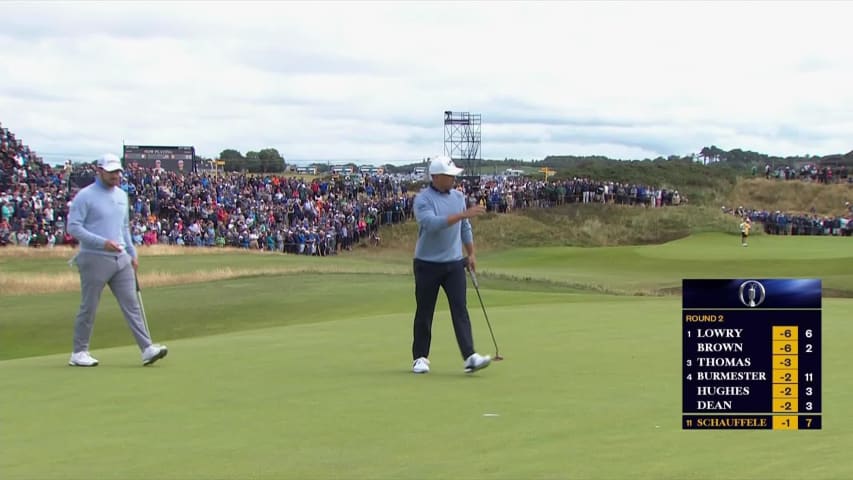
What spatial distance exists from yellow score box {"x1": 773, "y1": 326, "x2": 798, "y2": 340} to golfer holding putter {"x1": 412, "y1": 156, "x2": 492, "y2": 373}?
422 cm

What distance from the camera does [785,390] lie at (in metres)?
7.75

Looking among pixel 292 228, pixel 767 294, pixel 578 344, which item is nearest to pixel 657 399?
pixel 767 294

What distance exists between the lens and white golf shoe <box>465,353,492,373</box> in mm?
11352

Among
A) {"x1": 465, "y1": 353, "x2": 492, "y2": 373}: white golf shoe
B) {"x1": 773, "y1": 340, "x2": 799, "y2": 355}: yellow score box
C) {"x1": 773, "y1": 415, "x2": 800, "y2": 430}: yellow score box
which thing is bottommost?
{"x1": 465, "y1": 353, "x2": 492, "y2": 373}: white golf shoe

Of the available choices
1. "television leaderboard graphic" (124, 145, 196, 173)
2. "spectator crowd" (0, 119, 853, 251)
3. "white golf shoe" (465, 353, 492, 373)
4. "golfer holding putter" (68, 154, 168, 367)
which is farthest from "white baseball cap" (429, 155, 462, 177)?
"television leaderboard graphic" (124, 145, 196, 173)

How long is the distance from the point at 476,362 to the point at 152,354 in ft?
12.4

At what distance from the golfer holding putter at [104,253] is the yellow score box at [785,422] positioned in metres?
7.07

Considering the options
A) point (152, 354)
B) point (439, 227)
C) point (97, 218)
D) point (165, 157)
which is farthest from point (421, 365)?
point (165, 157)

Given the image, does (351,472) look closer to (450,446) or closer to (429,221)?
(450,446)

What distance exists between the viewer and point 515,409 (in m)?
9.16

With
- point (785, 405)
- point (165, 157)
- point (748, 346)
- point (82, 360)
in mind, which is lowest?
point (82, 360)

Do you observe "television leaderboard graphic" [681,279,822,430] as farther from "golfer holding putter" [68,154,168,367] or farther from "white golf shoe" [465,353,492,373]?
"golfer holding putter" [68,154,168,367]

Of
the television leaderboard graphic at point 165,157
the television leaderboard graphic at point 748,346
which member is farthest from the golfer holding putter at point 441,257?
the television leaderboard graphic at point 165,157

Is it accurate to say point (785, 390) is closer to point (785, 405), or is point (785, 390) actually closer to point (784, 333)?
point (785, 405)
